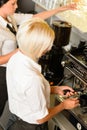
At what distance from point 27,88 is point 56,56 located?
0.89 metres

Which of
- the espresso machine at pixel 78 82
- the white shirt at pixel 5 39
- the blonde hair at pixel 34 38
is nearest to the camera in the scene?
the blonde hair at pixel 34 38

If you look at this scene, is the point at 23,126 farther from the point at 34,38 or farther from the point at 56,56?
the point at 56,56

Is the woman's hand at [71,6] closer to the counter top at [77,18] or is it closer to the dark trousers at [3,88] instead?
the counter top at [77,18]

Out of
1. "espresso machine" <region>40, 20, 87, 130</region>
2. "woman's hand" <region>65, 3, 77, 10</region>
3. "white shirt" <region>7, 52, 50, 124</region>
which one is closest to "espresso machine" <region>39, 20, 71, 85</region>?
"espresso machine" <region>40, 20, 87, 130</region>

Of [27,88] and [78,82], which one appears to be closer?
[27,88]

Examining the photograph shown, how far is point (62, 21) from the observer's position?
2.25 metres

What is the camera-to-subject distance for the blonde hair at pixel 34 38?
1341mm

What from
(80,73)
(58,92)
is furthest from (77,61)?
(58,92)

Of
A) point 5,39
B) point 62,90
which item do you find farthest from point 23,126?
point 5,39

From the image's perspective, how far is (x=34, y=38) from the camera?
1337mm

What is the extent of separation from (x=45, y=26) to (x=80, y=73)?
0.50 metres

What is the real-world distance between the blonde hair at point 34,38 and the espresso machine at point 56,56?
2.49 feet

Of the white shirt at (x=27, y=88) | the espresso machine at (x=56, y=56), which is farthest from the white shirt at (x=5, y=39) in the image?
the white shirt at (x=27, y=88)

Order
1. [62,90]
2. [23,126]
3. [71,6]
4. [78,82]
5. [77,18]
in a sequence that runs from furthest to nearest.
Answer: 1. [77,18]
2. [71,6]
3. [78,82]
4. [62,90]
5. [23,126]
